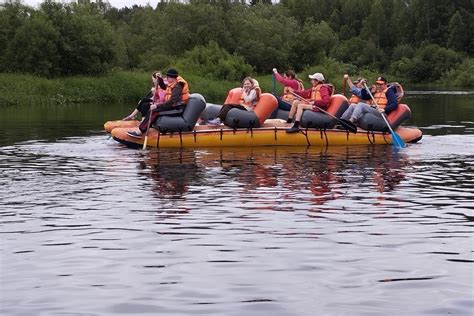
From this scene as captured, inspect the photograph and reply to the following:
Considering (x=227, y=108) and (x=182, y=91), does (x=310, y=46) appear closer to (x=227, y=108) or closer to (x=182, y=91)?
(x=227, y=108)

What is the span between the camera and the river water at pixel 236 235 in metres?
5.99

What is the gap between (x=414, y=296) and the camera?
19.7ft

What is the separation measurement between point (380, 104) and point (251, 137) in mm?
2943

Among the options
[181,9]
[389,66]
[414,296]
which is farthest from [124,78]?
[389,66]

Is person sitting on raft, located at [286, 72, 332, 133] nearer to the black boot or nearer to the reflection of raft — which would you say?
the black boot

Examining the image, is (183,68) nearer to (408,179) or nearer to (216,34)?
(216,34)

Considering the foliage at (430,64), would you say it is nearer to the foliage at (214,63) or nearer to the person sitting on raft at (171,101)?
the foliage at (214,63)

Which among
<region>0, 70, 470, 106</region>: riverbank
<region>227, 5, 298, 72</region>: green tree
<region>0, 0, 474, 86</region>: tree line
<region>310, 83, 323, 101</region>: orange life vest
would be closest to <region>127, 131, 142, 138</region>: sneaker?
<region>310, 83, 323, 101</region>: orange life vest

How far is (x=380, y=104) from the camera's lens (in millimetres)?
17297

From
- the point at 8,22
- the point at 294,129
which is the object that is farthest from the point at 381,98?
the point at 8,22

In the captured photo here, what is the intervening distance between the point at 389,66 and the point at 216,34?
43.9 m

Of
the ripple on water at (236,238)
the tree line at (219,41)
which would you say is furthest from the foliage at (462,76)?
the ripple on water at (236,238)

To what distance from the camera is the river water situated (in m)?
5.99

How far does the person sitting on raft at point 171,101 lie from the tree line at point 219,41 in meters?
23.9
